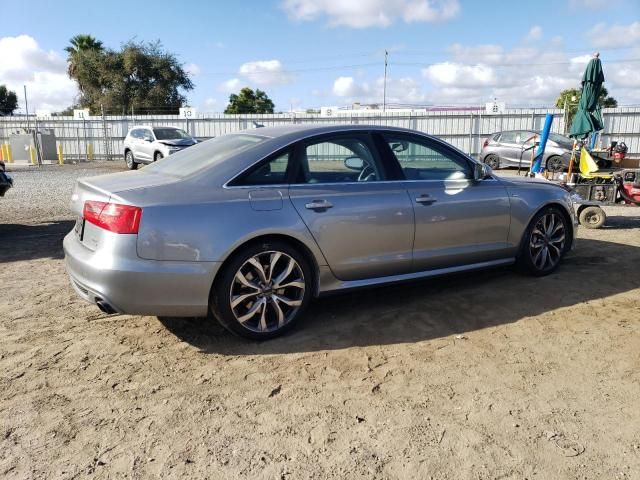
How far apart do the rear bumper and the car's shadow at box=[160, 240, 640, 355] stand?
459 millimetres

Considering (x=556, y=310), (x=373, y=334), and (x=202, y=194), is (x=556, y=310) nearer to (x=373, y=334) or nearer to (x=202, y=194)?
(x=373, y=334)

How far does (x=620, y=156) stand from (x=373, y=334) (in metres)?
14.1

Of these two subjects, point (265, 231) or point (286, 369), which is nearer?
point (286, 369)

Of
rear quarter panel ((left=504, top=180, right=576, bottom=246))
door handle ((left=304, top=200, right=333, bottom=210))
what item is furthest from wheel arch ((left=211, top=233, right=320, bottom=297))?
rear quarter panel ((left=504, top=180, right=576, bottom=246))

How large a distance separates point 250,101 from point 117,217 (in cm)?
5093

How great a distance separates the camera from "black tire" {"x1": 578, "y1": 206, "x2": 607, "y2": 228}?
8320mm

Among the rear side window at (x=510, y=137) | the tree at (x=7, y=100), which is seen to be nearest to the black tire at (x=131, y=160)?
the rear side window at (x=510, y=137)

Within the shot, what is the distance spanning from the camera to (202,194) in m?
3.54

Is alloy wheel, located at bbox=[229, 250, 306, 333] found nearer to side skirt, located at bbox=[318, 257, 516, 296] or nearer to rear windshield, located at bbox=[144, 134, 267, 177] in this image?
side skirt, located at bbox=[318, 257, 516, 296]

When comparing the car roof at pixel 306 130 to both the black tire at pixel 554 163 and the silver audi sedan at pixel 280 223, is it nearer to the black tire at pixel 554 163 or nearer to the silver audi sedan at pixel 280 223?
the silver audi sedan at pixel 280 223

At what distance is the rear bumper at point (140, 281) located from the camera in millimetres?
3326

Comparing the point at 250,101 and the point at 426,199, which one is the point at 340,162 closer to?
the point at 426,199

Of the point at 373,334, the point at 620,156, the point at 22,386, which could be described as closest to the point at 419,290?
the point at 373,334

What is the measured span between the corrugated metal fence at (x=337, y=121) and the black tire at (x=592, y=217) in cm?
1315
